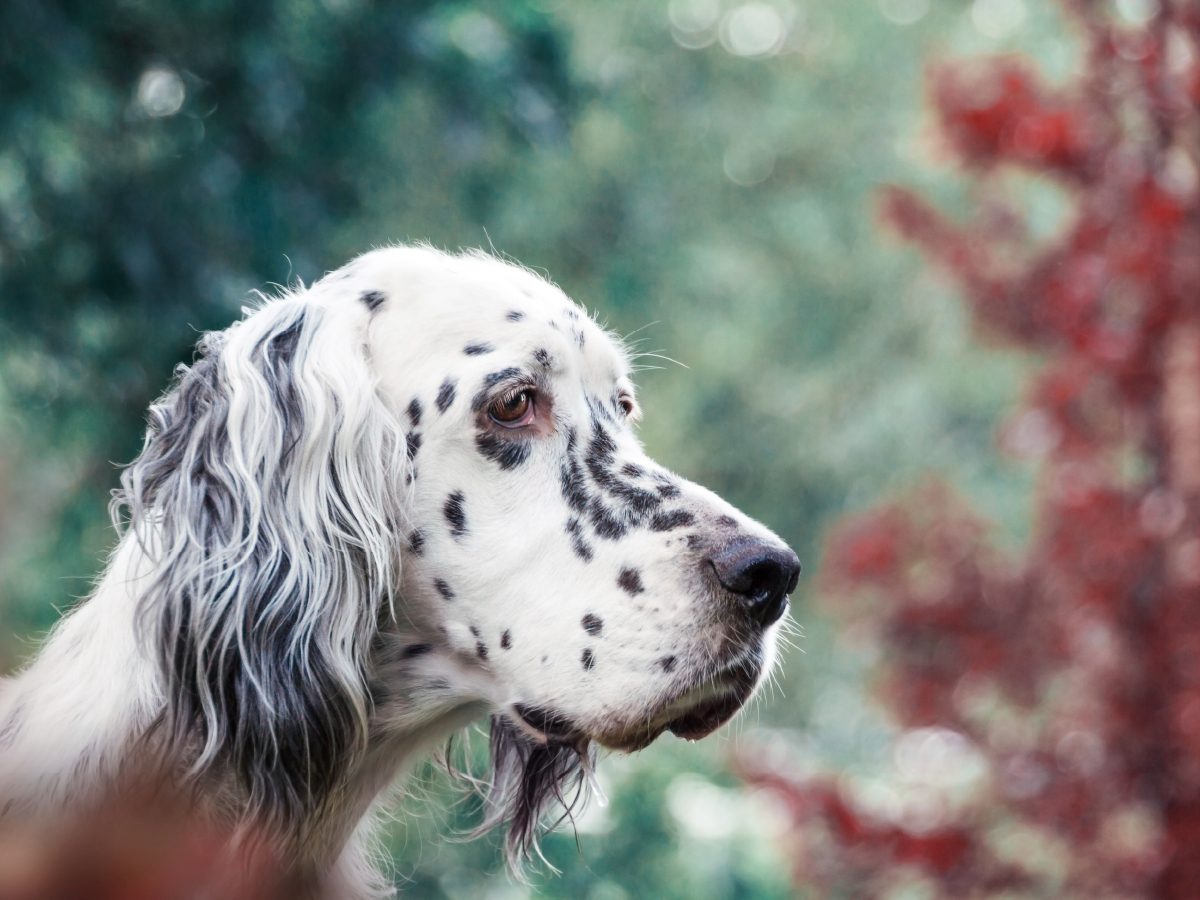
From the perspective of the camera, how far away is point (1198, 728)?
14.4 feet

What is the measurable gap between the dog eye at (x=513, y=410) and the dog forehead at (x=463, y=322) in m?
0.06

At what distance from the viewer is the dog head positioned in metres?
2.03

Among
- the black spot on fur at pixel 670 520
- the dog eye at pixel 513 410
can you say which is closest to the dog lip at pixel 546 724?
the black spot on fur at pixel 670 520

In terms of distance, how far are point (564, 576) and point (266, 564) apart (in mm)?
547

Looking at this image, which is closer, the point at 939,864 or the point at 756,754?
the point at 939,864

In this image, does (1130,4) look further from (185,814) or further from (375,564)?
(185,814)

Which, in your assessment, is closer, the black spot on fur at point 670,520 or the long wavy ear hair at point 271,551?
the long wavy ear hair at point 271,551

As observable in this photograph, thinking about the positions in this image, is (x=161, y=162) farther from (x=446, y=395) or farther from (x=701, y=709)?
(x=701, y=709)

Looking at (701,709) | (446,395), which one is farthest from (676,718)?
(446,395)

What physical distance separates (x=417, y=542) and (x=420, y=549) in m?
0.01

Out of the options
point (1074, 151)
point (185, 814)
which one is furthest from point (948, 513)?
point (185, 814)

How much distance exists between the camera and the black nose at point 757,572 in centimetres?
202

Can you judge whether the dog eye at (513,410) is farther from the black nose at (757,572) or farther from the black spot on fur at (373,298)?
the black nose at (757,572)

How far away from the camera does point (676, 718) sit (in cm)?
210
